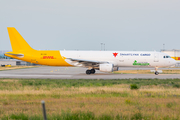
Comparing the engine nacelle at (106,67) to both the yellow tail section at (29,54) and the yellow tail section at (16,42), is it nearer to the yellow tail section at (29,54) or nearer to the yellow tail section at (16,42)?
the yellow tail section at (29,54)

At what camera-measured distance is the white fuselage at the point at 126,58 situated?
3422cm

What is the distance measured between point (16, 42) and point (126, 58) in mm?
17322

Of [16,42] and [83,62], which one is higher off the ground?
[16,42]

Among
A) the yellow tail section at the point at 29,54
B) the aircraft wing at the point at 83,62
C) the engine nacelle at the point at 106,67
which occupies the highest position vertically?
the yellow tail section at the point at 29,54

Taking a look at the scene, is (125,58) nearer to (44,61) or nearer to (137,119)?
(44,61)

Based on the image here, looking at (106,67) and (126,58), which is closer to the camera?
(106,67)

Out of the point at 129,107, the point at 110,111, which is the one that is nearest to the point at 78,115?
the point at 110,111

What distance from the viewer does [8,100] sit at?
39.8 ft

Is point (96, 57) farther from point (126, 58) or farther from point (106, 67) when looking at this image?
point (126, 58)

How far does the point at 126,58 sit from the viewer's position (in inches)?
1346

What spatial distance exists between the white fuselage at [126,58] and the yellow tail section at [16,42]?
232 inches

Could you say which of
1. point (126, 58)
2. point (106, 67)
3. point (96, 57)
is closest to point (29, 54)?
point (96, 57)

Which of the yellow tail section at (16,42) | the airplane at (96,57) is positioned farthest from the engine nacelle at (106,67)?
the yellow tail section at (16,42)

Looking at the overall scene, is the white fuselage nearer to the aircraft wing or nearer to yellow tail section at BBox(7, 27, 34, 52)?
the aircraft wing
